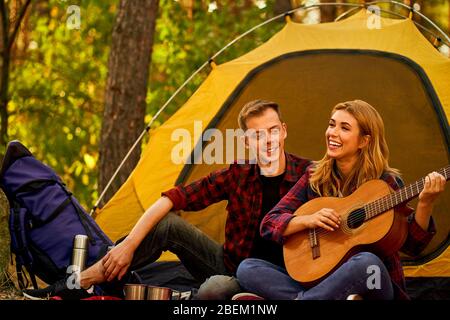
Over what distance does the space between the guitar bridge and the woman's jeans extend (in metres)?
0.44

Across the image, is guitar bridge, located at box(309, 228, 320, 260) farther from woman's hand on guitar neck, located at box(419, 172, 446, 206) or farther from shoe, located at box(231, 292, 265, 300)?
woman's hand on guitar neck, located at box(419, 172, 446, 206)

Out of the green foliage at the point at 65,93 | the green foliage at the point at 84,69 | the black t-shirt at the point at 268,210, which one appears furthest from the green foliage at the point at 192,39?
the black t-shirt at the point at 268,210

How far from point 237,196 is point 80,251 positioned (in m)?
0.76

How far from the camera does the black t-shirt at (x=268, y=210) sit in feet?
13.2

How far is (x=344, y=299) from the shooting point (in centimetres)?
341

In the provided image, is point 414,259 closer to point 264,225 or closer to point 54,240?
point 264,225

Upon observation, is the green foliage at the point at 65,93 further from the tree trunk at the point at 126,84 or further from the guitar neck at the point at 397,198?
the guitar neck at the point at 397,198

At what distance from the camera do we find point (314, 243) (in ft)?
12.3

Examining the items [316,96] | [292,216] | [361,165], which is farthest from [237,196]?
[316,96]

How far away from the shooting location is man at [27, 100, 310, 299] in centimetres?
403

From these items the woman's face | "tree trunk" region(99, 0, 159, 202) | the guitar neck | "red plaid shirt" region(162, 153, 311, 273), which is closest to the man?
"red plaid shirt" region(162, 153, 311, 273)

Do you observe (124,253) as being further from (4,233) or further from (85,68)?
(85,68)

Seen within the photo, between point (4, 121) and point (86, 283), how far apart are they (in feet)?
10.8

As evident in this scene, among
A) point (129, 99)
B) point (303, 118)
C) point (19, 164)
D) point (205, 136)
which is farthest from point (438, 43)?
point (19, 164)
